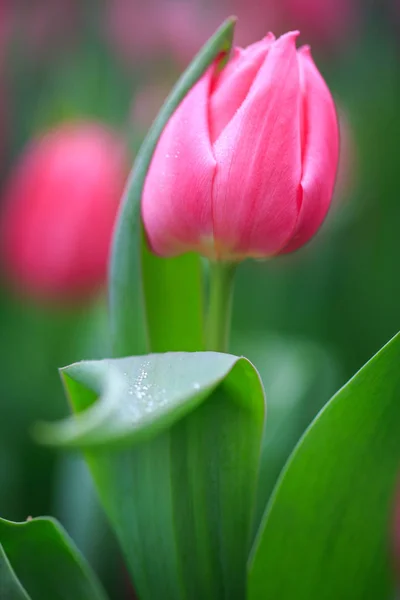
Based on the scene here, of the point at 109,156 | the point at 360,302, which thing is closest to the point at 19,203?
the point at 109,156

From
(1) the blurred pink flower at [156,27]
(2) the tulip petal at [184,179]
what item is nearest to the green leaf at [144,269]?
(2) the tulip petal at [184,179]

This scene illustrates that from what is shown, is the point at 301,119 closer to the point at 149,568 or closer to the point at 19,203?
the point at 149,568

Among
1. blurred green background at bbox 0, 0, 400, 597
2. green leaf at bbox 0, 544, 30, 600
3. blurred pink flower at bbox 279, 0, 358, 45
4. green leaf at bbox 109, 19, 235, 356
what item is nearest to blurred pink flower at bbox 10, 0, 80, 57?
blurred green background at bbox 0, 0, 400, 597

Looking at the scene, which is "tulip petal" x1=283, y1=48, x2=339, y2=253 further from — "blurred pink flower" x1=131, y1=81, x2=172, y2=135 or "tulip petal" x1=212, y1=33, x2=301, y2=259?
"blurred pink flower" x1=131, y1=81, x2=172, y2=135

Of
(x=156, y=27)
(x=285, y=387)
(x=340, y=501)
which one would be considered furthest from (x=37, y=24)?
(x=340, y=501)

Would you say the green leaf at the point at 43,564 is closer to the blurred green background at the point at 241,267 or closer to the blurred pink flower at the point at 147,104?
the blurred green background at the point at 241,267

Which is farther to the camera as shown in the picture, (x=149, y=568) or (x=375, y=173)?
(x=375, y=173)
